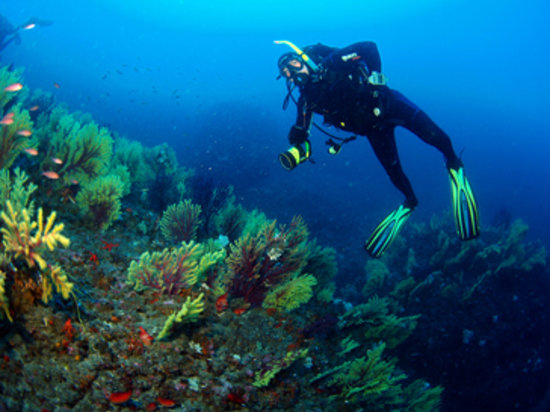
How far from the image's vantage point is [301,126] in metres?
4.64

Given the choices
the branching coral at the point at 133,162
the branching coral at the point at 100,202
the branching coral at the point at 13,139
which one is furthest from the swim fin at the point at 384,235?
the branching coral at the point at 13,139

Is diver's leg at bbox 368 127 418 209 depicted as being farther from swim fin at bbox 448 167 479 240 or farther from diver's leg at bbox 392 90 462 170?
swim fin at bbox 448 167 479 240

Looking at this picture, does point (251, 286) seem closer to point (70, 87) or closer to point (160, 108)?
point (160, 108)

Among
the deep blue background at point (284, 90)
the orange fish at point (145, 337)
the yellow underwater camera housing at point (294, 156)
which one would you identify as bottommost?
the orange fish at point (145, 337)

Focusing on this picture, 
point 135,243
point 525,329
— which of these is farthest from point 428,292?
point 135,243

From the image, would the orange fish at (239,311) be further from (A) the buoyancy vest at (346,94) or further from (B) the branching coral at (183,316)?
(A) the buoyancy vest at (346,94)

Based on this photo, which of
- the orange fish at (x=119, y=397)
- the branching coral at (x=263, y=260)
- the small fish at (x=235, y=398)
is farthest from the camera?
the branching coral at (x=263, y=260)

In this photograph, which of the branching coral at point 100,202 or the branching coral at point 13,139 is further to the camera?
the branching coral at point 100,202

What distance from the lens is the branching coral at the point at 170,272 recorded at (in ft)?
9.39

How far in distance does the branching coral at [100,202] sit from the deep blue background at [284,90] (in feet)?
32.2

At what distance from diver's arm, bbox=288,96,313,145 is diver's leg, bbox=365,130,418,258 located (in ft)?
4.28

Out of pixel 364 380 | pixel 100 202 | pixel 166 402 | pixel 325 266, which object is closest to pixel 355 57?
pixel 325 266

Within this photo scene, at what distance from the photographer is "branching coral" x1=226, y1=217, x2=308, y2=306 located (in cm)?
342

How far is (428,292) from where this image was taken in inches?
296
